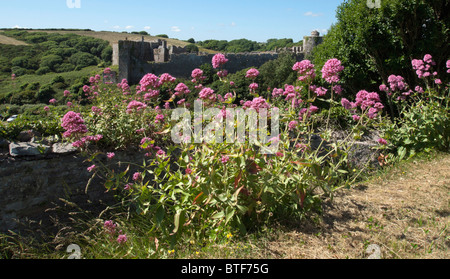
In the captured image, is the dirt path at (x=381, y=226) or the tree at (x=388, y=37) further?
the tree at (x=388, y=37)

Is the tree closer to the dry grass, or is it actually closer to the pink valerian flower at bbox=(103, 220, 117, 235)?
the dry grass

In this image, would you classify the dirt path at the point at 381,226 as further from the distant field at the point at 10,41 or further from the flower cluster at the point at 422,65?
the distant field at the point at 10,41

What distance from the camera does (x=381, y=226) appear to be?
270 cm

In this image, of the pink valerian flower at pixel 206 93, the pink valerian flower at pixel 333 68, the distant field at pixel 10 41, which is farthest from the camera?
the distant field at pixel 10 41

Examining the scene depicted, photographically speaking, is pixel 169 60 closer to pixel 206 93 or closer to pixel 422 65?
pixel 422 65

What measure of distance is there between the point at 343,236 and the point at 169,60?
3170 centimetres

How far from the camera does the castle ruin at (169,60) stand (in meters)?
31.8

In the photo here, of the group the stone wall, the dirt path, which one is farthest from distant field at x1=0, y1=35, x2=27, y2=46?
the dirt path

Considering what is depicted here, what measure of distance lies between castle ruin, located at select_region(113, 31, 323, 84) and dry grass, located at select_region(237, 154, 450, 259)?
28449mm

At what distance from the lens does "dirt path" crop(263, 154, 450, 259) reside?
7.80ft

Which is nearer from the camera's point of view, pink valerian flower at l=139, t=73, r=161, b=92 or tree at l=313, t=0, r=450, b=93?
pink valerian flower at l=139, t=73, r=161, b=92

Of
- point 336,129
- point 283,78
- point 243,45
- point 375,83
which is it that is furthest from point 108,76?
point 243,45

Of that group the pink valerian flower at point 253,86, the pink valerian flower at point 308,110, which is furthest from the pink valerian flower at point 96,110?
the pink valerian flower at point 308,110

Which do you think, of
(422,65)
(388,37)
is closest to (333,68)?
(422,65)
